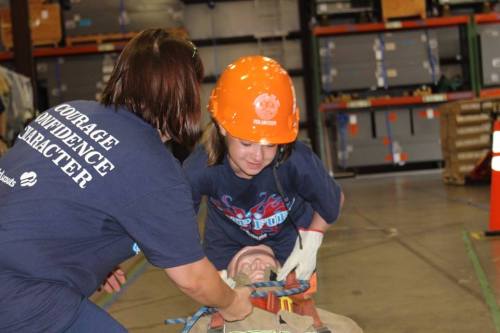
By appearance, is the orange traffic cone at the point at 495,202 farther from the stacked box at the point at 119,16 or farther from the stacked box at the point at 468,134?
the stacked box at the point at 119,16

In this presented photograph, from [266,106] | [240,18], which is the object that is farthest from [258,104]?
[240,18]

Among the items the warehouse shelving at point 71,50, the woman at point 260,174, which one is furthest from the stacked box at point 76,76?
the woman at point 260,174

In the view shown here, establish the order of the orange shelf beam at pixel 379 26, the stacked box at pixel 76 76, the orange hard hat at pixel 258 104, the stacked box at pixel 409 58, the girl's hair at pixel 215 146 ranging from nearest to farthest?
the orange hard hat at pixel 258 104
the girl's hair at pixel 215 146
the orange shelf beam at pixel 379 26
the stacked box at pixel 409 58
the stacked box at pixel 76 76

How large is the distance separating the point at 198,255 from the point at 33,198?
47 centimetres

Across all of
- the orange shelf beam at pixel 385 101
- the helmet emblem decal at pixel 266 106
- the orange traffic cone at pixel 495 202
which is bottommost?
the orange traffic cone at pixel 495 202

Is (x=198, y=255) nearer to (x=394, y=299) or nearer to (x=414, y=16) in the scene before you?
(x=394, y=299)

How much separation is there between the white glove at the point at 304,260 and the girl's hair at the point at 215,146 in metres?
0.42

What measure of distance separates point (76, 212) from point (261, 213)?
145 cm

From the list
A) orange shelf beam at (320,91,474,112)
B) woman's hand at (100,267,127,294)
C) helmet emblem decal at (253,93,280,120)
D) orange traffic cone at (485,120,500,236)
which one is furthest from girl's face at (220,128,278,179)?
orange shelf beam at (320,91,474,112)

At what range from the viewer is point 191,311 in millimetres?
4020

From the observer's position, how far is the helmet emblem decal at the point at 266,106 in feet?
8.45

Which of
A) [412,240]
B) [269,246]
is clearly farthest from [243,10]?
[269,246]

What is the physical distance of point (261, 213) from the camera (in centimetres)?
A: 300

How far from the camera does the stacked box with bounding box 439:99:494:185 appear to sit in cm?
998
